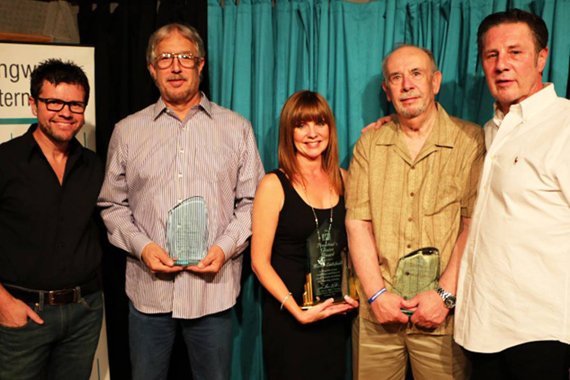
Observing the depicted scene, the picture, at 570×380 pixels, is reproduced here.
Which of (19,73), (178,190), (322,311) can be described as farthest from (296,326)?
(19,73)

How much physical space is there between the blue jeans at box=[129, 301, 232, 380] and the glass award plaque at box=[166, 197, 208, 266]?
0.97 feet

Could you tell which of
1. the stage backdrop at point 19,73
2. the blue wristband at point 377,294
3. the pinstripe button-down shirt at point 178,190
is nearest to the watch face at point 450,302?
the blue wristband at point 377,294

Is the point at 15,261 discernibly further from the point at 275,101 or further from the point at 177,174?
the point at 275,101

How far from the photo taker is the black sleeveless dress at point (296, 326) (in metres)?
1.97

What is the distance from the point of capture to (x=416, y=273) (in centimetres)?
189

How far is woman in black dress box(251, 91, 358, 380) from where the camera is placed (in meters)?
1.97

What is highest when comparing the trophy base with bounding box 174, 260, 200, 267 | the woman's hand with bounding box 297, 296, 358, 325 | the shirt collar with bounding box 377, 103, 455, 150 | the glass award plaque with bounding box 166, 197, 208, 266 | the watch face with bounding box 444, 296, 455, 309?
the shirt collar with bounding box 377, 103, 455, 150

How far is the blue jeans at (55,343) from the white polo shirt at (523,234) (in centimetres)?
156

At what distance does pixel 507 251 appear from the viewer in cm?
158

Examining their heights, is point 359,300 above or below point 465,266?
below

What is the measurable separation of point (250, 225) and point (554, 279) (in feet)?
3.98

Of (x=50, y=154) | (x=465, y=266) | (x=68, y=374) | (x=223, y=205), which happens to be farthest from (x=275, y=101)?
(x=68, y=374)

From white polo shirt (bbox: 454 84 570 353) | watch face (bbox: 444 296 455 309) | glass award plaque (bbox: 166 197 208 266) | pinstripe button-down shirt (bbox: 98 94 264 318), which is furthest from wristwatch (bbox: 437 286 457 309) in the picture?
glass award plaque (bbox: 166 197 208 266)

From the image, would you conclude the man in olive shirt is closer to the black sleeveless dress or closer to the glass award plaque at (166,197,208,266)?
the black sleeveless dress
